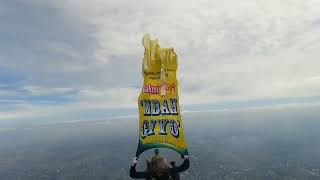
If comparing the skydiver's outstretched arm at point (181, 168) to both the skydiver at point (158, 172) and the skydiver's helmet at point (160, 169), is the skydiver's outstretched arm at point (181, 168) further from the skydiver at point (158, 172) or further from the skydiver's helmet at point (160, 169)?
the skydiver's helmet at point (160, 169)

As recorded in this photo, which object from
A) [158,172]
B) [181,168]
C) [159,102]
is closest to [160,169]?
[158,172]

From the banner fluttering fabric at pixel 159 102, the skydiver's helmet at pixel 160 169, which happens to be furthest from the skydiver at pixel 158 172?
the banner fluttering fabric at pixel 159 102

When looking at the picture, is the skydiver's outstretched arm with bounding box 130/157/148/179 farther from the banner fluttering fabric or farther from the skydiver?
the banner fluttering fabric

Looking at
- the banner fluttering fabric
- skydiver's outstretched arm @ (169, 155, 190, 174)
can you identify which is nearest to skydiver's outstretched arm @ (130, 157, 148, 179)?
skydiver's outstretched arm @ (169, 155, 190, 174)

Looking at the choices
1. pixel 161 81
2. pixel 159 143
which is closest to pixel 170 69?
pixel 161 81

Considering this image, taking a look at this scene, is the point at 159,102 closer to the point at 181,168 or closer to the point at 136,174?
the point at 181,168

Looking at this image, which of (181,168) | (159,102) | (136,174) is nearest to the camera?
(136,174)
